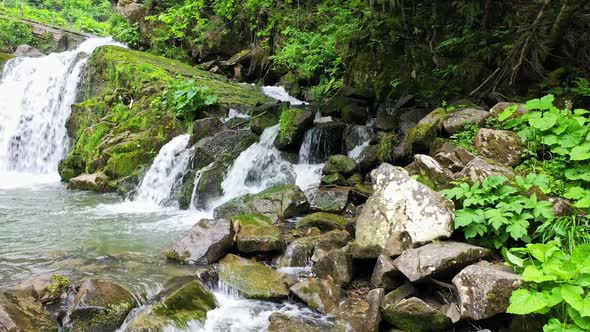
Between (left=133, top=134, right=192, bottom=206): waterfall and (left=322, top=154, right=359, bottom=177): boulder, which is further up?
(left=322, top=154, right=359, bottom=177): boulder

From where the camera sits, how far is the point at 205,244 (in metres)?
6.13

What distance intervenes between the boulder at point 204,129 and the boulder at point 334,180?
4096mm

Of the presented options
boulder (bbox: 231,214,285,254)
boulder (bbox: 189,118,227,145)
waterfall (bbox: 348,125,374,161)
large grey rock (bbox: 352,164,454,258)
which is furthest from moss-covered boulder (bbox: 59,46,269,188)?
large grey rock (bbox: 352,164,454,258)

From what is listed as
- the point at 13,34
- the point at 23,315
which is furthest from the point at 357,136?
the point at 13,34

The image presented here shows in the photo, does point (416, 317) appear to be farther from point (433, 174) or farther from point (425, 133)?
point (425, 133)

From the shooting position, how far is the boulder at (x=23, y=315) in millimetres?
4004

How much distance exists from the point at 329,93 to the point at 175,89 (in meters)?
4.80

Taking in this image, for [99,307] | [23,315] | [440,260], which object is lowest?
[99,307]

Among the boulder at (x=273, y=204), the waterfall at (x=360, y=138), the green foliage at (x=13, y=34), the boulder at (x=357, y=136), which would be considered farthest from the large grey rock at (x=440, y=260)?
the green foliage at (x=13, y=34)

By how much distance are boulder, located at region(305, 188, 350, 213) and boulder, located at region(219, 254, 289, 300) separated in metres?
2.20

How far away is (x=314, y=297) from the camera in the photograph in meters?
4.96

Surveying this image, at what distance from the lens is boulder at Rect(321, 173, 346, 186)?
8332 millimetres

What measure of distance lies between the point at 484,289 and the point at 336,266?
1917mm

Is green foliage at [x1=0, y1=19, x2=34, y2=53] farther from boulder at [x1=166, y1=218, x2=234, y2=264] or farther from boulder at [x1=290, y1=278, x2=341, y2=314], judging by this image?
boulder at [x1=290, y1=278, x2=341, y2=314]
